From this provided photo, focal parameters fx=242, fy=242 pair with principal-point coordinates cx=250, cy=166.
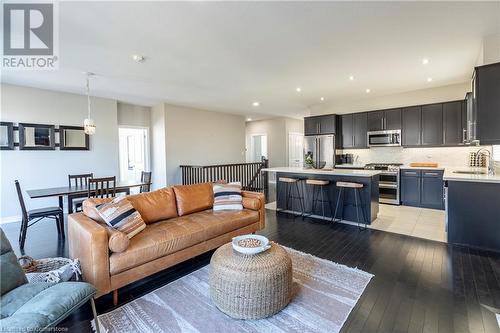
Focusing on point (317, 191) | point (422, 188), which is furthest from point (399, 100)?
point (317, 191)

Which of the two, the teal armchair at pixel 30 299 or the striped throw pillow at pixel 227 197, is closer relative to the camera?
the teal armchair at pixel 30 299

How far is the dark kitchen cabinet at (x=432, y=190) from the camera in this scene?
5.25 m

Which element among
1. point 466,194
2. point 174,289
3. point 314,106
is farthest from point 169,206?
point 314,106

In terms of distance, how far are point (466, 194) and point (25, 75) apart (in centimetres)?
740

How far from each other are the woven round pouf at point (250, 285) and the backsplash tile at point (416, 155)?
5.64 metres

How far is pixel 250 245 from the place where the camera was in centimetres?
216

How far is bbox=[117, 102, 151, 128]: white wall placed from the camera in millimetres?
Result: 6883

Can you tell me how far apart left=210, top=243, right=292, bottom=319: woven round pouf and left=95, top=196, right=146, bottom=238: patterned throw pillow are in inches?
41.5

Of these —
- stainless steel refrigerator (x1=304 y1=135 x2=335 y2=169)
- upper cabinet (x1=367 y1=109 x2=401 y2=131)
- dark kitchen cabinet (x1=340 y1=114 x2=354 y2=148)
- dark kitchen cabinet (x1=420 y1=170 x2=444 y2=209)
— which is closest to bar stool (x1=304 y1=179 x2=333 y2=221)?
stainless steel refrigerator (x1=304 y1=135 x2=335 y2=169)

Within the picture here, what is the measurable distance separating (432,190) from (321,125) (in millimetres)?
3195

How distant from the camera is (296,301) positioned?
7.06 feet

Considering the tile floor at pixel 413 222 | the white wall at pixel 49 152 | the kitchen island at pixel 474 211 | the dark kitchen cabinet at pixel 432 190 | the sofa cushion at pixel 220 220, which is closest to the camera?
the sofa cushion at pixel 220 220

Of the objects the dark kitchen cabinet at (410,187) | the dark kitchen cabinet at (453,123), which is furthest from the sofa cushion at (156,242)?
the dark kitchen cabinet at (453,123)

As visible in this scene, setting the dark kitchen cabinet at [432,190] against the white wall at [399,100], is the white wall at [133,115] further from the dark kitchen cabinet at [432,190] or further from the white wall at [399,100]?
the dark kitchen cabinet at [432,190]
